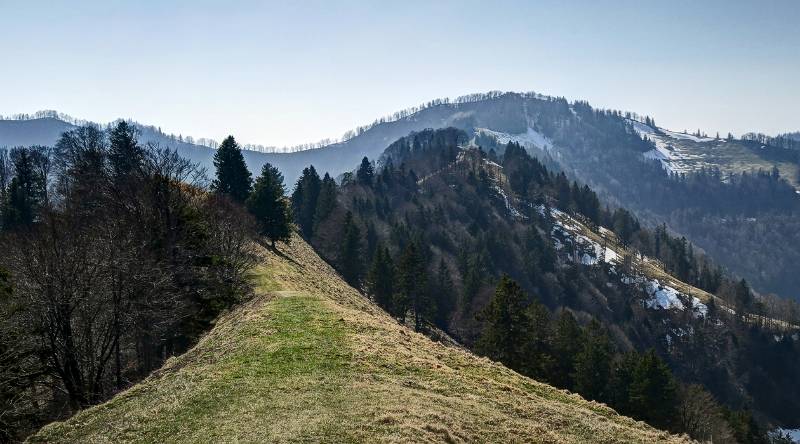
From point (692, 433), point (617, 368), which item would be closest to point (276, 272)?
point (617, 368)

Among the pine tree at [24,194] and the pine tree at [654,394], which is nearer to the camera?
the pine tree at [654,394]

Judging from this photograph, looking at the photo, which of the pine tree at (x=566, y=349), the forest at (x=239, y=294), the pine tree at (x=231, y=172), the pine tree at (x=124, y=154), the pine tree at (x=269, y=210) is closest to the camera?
the forest at (x=239, y=294)

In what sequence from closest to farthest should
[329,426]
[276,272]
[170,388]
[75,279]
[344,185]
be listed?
[329,426]
[170,388]
[75,279]
[276,272]
[344,185]

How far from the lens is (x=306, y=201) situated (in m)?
126

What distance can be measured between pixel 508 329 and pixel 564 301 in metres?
110

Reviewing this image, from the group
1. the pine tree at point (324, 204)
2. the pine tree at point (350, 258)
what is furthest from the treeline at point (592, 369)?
the pine tree at point (324, 204)

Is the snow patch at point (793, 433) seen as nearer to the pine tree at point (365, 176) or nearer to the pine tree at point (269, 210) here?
the pine tree at point (269, 210)

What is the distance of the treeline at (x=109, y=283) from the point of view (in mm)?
27734

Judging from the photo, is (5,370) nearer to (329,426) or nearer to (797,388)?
(329,426)

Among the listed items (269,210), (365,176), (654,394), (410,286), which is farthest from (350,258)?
(365,176)

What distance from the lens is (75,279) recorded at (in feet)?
94.6

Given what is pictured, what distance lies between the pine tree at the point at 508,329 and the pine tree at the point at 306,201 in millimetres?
72139

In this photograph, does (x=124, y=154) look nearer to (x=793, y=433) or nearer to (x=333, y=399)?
(x=333, y=399)

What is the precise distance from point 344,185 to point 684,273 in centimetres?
13374
